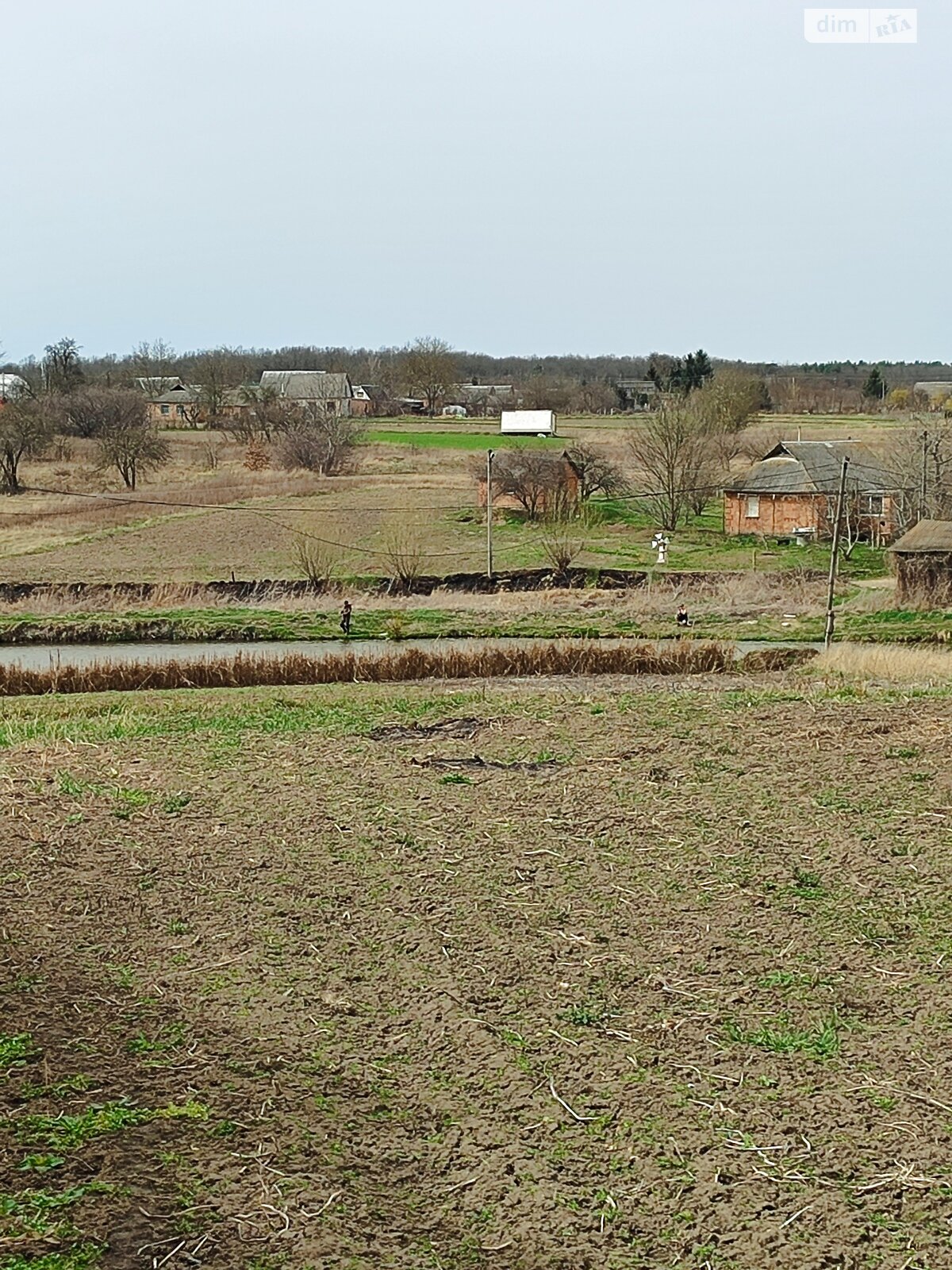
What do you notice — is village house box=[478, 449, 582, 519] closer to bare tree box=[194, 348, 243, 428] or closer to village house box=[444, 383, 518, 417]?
bare tree box=[194, 348, 243, 428]

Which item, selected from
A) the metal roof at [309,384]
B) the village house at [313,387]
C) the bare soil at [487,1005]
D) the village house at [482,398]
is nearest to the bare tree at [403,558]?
the bare soil at [487,1005]

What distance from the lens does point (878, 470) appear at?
42.9 m

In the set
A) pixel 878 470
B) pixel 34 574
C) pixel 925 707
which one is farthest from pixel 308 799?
pixel 878 470

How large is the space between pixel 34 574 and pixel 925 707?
27.4m

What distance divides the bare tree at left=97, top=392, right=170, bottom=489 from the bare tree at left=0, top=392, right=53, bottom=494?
2.73 metres

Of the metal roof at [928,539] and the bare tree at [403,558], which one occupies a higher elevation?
the metal roof at [928,539]

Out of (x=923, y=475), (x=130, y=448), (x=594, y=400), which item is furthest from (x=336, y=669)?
(x=594, y=400)

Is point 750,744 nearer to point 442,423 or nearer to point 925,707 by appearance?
point 925,707

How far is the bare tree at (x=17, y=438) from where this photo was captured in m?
55.1

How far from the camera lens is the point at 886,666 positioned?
20375 mm

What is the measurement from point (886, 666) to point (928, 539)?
12771 mm

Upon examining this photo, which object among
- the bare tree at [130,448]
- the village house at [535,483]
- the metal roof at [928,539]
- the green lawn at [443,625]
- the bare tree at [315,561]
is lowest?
the green lawn at [443,625]

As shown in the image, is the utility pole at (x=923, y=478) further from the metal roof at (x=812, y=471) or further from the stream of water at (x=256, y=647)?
the stream of water at (x=256, y=647)

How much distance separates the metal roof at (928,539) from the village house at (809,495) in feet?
26.4
